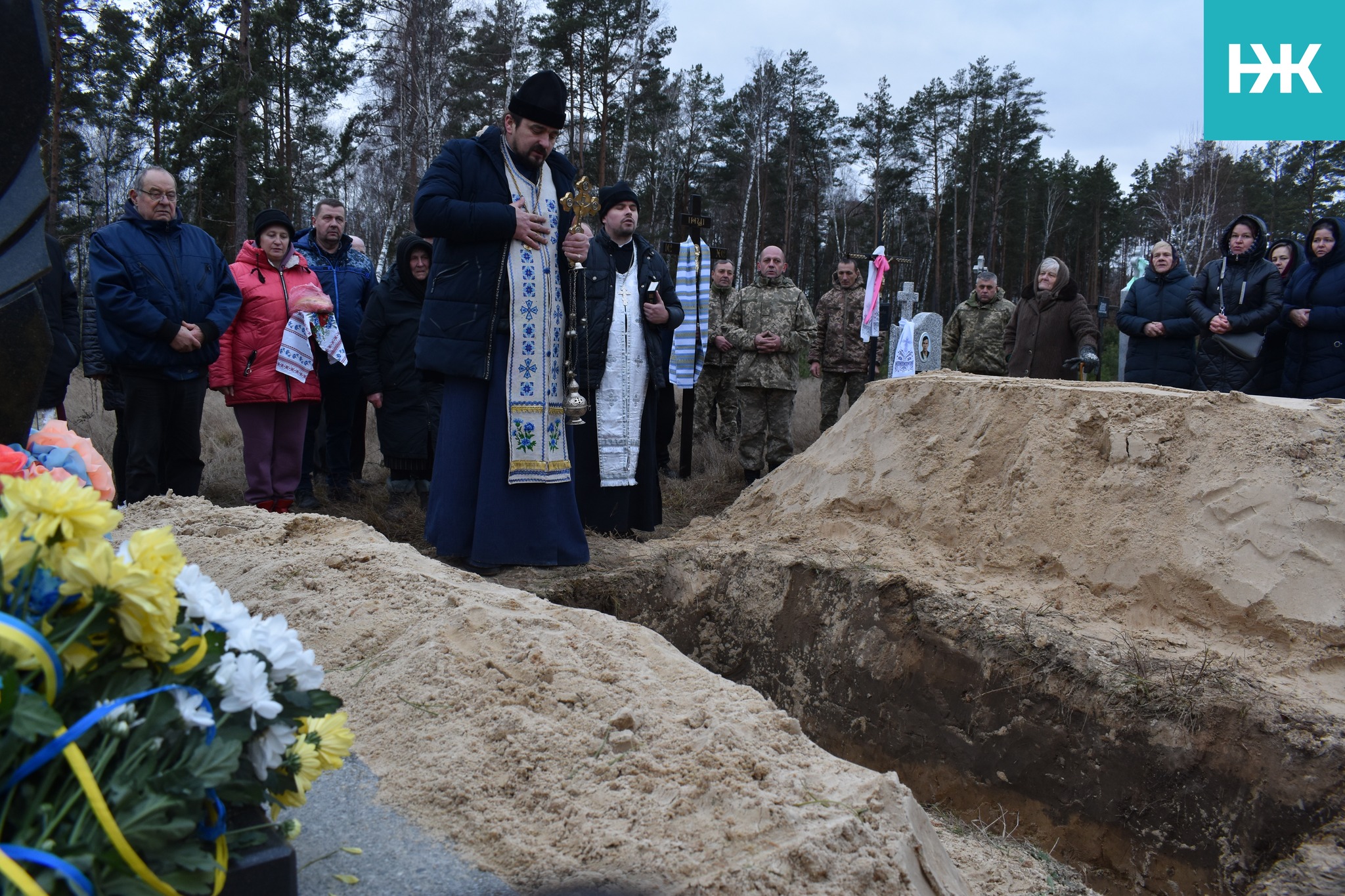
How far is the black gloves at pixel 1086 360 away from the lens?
6.69 metres

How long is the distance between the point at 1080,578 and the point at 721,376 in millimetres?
5355

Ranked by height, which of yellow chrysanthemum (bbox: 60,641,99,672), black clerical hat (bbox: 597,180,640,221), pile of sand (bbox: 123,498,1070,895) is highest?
black clerical hat (bbox: 597,180,640,221)

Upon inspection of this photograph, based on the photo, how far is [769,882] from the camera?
1623mm

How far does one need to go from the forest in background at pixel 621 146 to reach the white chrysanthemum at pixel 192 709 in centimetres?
792

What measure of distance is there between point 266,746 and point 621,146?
21.8 metres

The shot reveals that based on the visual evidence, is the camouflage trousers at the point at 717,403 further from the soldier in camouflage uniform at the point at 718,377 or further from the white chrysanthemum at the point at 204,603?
the white chrysanthemum at the point at 204,603

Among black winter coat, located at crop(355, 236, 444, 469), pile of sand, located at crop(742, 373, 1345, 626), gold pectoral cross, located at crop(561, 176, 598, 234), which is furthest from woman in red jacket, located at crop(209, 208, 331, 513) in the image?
pile of sand, located at crop(742, 373, 1345, 626)

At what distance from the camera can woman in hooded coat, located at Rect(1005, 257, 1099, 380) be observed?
6.98 m

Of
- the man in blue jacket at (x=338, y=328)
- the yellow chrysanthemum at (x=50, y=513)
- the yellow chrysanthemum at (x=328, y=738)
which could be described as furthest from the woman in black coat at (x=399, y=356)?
the yellow chrysanthemum at (x=50, y=513)

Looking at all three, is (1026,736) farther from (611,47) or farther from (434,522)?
(611,47)

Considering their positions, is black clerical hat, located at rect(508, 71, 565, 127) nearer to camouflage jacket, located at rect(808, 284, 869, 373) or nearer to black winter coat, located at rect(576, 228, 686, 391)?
black winter coat, located at rect(576, 228, 686, 391)

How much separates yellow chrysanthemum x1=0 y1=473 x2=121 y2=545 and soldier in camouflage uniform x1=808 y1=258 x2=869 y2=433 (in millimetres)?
7343

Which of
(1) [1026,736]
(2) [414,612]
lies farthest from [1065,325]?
(2) [414,612]

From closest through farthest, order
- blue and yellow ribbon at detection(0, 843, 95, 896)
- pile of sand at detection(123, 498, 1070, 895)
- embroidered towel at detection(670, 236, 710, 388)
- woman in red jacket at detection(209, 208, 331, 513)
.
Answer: blue and yellow ribbon at detection(0, 843, 95, 896) < pile of sand at detection(123, 498, 1070, 895) < woman in red jacket at detection(209, 208, 331, 513) < embroidered towel at detection(670, 236, 710, 388)
